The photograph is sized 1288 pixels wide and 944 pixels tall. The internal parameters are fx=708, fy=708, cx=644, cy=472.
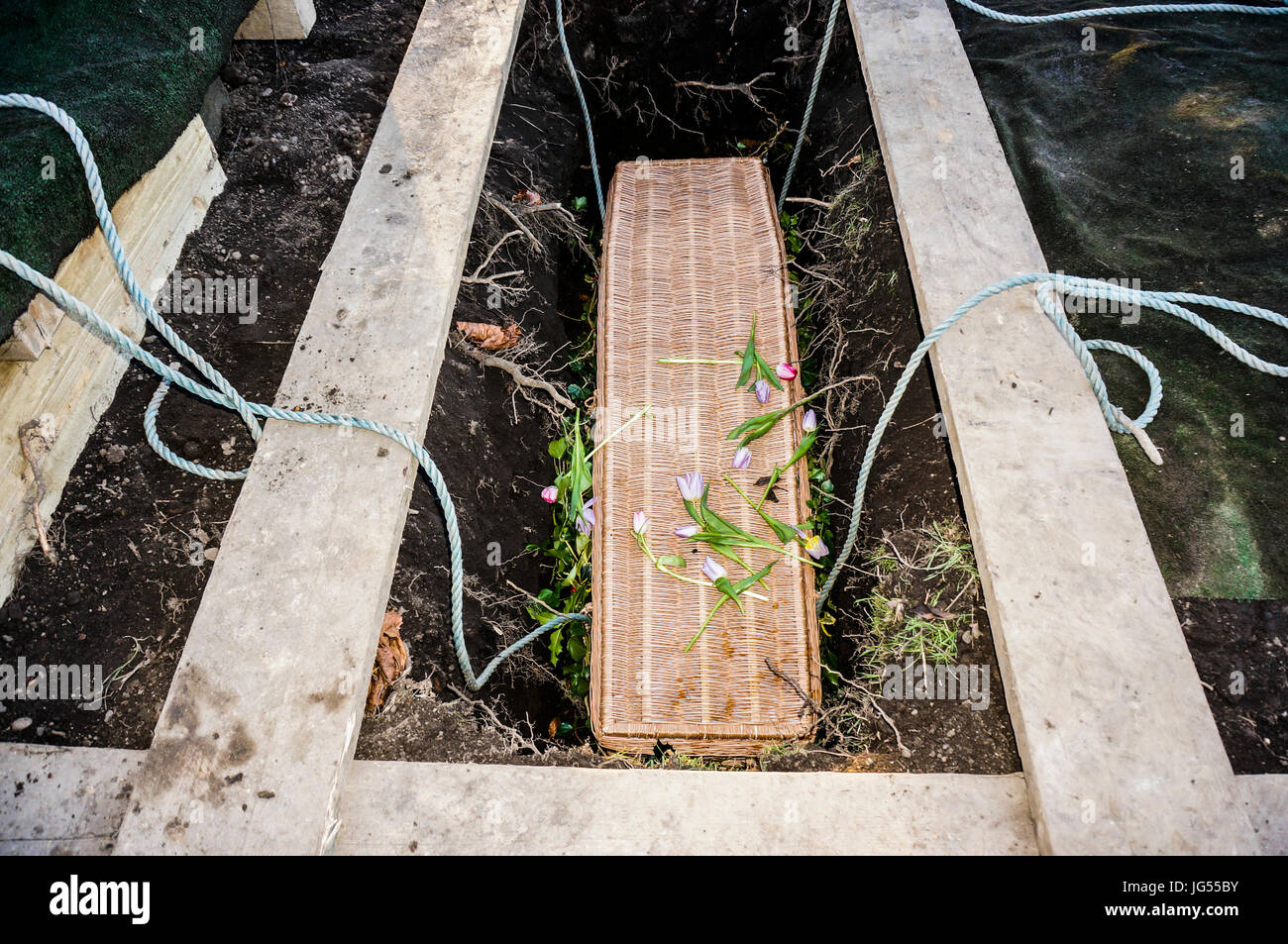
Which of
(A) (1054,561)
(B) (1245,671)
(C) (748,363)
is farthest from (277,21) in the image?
(B) (1245,671)

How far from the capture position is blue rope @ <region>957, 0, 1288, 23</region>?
2627mm

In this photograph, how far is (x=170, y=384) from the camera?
2004 millimetres

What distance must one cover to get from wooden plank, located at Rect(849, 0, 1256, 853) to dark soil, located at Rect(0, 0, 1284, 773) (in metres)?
0.12

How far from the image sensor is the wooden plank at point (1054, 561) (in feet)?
4.75

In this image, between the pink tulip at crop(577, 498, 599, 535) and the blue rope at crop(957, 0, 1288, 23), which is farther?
the blue rope at crop(957, 0, 1288, 23)

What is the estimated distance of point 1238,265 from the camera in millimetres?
2119

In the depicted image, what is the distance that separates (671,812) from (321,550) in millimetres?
1027

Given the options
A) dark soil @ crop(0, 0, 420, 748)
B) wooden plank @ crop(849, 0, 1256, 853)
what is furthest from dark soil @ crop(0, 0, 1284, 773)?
wooden plank @ crop(849, 0, 1256, 853)

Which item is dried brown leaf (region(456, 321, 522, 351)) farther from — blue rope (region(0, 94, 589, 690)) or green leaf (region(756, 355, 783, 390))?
green leaf (region(756, 355, 783, 390))

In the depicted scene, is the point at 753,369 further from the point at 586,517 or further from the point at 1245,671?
the point at 1245,671

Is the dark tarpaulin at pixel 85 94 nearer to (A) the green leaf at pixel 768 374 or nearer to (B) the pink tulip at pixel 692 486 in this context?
(B) the pink tulip at pixel 692 486

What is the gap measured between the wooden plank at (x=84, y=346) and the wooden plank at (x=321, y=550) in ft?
1.55

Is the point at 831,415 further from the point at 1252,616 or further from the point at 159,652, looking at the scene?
the point at 159,652

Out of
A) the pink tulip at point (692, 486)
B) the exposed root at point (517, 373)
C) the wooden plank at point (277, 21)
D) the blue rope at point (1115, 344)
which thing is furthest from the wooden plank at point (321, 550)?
the blue rope at point (1115, 344)
